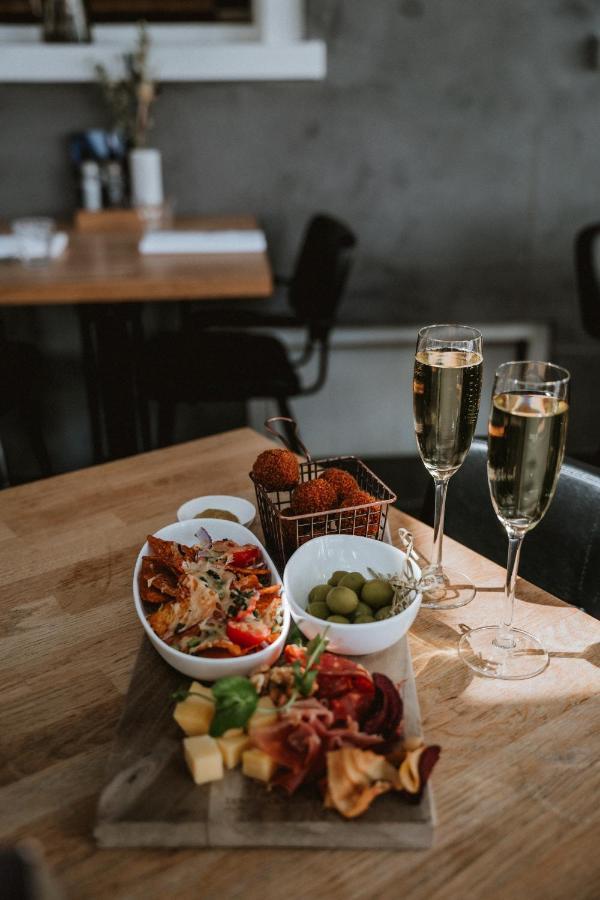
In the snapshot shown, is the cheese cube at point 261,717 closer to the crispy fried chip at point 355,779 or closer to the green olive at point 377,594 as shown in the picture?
the crispy fried chip at point 355,779

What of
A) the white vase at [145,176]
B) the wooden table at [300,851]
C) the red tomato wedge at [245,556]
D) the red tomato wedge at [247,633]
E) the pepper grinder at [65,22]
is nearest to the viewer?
the wooden table at [300,851]

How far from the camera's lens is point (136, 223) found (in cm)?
276

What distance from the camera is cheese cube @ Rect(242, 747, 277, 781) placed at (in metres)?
0.60

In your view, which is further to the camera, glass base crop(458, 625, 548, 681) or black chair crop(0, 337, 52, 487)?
black chair crop(0, 337, 52, 487)

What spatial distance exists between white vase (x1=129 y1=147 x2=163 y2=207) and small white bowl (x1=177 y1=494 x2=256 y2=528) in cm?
200

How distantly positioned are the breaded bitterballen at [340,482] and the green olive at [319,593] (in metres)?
0.13

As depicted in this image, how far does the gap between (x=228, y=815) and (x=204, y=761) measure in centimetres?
4

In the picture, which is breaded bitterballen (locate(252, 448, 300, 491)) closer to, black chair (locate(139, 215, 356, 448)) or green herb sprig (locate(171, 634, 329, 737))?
green herb sprig (locate(171, 634, 329, 737))

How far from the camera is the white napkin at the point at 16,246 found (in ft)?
7.73

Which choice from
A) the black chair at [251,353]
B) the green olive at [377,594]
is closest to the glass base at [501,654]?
the green olive at [377,594]

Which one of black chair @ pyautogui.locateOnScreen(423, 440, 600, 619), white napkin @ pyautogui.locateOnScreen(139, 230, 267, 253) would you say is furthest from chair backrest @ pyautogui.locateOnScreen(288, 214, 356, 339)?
black chair @ pyautogui.locateOnScreen(423, 440, 600, 619)

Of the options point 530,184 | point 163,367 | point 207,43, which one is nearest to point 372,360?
point 530,184

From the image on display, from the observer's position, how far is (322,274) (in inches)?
96.1

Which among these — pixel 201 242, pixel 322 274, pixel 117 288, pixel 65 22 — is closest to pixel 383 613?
pixel 117 288
